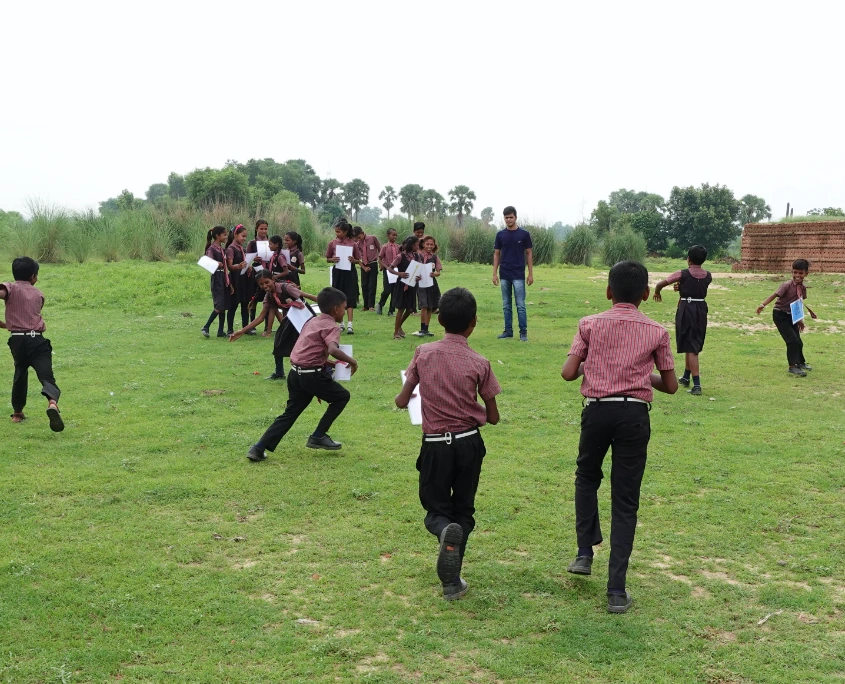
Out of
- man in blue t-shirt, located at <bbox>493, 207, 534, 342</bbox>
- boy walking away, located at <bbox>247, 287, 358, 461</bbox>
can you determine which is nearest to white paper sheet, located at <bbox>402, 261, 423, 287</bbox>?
man in blue t-shirt, located at <bbox>493, 207, 534, 342</bbox>

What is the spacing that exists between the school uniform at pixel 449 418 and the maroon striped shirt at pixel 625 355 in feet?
1.91

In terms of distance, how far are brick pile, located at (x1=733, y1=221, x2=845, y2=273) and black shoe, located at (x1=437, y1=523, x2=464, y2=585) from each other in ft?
85.1

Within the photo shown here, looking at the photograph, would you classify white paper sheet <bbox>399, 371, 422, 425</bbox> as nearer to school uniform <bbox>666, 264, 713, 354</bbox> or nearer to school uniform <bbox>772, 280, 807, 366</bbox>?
school uniform <bbox>666, 264, 713, 354</bbox>

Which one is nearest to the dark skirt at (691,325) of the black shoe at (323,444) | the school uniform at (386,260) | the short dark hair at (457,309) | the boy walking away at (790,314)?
the boy walking away at (790,314)

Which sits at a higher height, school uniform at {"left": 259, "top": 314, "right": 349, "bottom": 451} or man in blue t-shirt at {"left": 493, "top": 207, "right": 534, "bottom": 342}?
man in blue t-shirt at {"left": 493, "top": 207, "right": 534, "bottom": 342}

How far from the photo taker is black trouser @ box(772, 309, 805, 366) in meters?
11.1

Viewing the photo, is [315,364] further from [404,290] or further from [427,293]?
[404,290]

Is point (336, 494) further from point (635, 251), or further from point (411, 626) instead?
point (635, 251)

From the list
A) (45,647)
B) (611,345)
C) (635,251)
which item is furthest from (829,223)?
(45,647)

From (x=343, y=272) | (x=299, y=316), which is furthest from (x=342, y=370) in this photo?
(x=343, y=272)

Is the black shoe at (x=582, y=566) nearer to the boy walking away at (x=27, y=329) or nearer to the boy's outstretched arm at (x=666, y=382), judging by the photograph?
the boy's outstretched arm at (x=666, y=382)

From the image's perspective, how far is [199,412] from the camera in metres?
8.95

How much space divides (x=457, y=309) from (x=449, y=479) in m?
0.97

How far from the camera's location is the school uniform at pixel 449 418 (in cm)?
462
